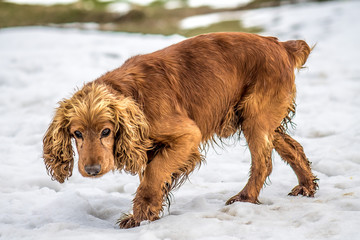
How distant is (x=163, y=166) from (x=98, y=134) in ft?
1.97

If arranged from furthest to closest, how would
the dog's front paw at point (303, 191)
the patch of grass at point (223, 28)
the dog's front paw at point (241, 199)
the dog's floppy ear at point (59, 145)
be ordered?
1. the patch of grass at point (223, 28)
2. the dog's front paw at point (303, 191)
3. the dog's front paw at point (241, 199)
4. the dog's floppy ear at point (59, 145)

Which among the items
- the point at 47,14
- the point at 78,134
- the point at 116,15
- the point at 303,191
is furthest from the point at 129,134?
the point at 116,15

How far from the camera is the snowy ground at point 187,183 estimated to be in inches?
132

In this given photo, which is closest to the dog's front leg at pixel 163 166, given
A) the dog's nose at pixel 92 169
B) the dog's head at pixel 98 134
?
the dog's head at pixel 98 134

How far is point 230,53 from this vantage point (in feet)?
13.0

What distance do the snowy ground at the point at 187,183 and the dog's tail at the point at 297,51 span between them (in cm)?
120

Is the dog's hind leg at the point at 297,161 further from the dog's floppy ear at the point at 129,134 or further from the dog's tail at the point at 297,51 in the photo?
the dog's floppy ear at the point at 129,134

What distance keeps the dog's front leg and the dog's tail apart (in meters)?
1.23

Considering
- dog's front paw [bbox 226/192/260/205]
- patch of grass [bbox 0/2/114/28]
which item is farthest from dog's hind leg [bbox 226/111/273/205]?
patch of grass [bbox 0/2/114/28]

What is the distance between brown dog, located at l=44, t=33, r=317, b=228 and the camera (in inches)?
134

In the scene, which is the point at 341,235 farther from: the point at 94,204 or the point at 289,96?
the point at 94,204

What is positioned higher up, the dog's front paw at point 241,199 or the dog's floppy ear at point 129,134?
the dog's floppy ear at point 129,134

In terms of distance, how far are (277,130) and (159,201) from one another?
4.37 ft

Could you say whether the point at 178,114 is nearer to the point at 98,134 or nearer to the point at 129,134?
the point at 129,134
